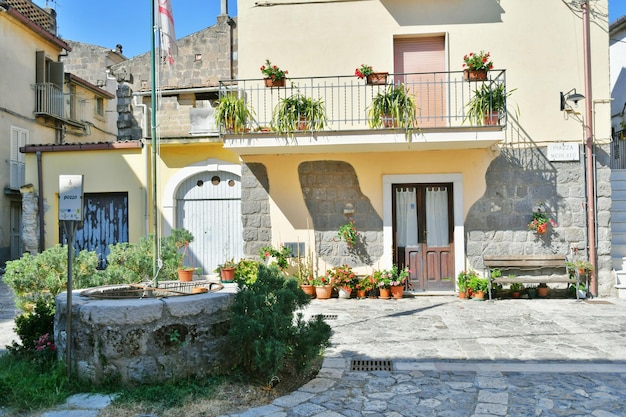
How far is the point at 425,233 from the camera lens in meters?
9.21

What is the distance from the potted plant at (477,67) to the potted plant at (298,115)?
102 inches

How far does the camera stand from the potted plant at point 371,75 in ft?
27.8

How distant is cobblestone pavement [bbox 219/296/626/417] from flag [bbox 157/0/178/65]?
12.4 feet

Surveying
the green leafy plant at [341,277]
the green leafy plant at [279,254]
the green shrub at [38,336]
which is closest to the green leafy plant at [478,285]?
the green leafy plant at [341,277]

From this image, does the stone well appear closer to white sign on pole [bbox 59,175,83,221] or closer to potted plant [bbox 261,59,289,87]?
white sign on pole [bbox 59,175,83,221]

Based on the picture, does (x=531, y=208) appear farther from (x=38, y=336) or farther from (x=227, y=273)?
(x=38, y=336)

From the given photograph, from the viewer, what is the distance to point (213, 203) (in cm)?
1066

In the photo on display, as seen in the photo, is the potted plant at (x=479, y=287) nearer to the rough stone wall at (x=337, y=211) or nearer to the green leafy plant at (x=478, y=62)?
the rough stone wall at (x=337, y=211)

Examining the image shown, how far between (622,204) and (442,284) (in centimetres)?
387

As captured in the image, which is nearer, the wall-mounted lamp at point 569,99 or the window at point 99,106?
the wall-mounted lamp at point 569,99

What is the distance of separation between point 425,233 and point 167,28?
19.2ft

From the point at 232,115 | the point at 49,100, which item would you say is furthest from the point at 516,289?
the point at 49,100

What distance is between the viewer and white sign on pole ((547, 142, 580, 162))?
8.70 m

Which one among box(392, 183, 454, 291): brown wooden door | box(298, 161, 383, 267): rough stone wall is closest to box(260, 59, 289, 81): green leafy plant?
box(298, 161, 383, 267): rough stone wall
